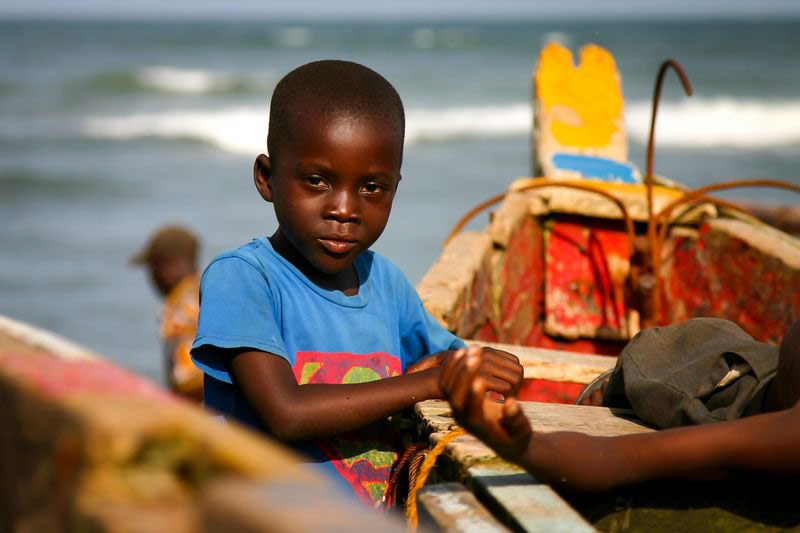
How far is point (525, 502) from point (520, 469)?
0.54 feet

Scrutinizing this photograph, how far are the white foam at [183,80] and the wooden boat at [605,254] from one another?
18110mm

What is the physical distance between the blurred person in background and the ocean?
2.01 m

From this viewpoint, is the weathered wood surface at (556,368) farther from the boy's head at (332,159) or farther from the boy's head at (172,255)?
the boy's head at (172,255)

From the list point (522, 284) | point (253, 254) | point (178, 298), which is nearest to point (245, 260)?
point (253, 254)

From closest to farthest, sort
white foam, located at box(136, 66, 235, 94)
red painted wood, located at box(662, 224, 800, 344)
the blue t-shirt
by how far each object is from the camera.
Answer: the blue t-shirt, red painted wood, located at box(662, 224, 800, 344), white foam, located at box(136, 66, 235, 94)

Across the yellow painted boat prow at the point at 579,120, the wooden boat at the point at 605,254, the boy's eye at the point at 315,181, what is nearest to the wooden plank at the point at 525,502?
the boy's eye at the point at 315,181

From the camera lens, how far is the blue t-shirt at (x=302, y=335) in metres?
1.67

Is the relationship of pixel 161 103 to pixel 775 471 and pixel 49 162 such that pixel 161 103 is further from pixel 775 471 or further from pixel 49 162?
pixel 775 471

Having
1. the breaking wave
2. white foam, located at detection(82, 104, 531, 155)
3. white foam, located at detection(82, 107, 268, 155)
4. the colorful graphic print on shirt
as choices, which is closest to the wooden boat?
the colorful graphic print on shirt

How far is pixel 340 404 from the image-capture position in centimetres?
164

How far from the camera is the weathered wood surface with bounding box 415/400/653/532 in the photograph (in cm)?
130

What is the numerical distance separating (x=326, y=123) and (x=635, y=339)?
83 cm

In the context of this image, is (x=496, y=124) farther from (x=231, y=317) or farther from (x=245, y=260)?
(x=231, y=317)

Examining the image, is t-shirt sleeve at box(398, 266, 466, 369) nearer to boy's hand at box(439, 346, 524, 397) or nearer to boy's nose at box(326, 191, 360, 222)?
boy's hand at box(439, 346, 524, 397)
